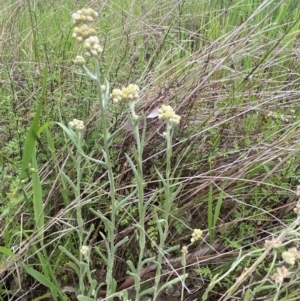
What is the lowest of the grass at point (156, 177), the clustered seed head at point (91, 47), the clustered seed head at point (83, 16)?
the grass at point (156, 177)

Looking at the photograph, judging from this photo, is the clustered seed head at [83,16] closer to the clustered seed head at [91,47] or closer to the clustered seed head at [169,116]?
the clustered seed head at [91,47]

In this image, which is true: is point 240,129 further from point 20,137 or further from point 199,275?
point 20,137

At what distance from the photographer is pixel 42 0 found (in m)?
2.44

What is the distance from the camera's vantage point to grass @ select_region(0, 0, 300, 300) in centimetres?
108

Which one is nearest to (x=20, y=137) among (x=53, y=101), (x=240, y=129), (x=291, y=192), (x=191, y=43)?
(x=53, y=101)

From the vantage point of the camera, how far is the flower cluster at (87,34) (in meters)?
0.69

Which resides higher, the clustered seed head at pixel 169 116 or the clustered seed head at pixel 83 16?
the clustered seed head at pixel 83 16

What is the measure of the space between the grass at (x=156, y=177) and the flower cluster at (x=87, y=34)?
0.20 meters

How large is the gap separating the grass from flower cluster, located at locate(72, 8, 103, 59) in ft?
0.67

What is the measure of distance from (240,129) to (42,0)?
1509 mm

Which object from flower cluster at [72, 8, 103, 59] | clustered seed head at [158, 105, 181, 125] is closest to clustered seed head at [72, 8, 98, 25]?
flower cluster at [72, 8, 103, 59]

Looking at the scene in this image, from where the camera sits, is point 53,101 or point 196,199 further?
point 53,101

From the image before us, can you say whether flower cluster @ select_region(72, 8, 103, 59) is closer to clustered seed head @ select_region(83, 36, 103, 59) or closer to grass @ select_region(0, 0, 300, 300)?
clustered seed head @ select_region(83, 36, 103, 59)

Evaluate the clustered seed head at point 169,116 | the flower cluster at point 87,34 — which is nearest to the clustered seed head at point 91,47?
the flower cluster at point 87,34
